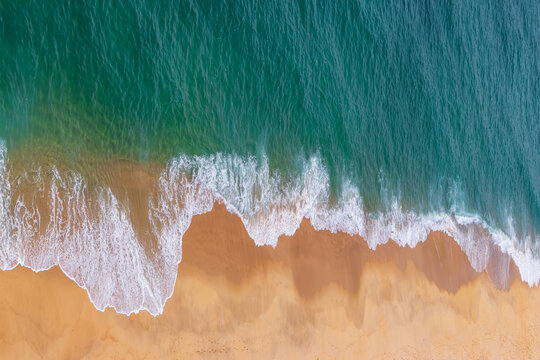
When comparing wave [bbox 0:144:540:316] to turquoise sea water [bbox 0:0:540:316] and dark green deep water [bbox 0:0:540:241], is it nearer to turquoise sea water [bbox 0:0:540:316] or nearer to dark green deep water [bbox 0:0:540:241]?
turquoise sea water [bbox 0:0:540:316]

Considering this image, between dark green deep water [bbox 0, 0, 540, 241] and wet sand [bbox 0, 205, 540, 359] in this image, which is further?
dark green deep water [bbox 0, 0, 540, 241]

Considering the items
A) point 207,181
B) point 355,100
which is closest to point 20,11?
point 207,181

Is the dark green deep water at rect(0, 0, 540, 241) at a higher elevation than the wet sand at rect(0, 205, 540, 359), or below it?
higher

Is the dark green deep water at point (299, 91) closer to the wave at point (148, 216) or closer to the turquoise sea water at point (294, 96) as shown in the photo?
the turquoise sea water at point (294, 96)

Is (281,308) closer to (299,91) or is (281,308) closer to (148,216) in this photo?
(148,216)

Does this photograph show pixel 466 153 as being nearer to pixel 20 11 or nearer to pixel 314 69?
pixel 314 69

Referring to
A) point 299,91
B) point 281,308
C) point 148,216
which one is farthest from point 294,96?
point 148,216

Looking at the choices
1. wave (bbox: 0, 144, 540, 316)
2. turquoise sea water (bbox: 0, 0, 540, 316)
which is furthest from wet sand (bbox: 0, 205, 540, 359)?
turquoise sea water (bbox: 0, 0, 540, 316)
